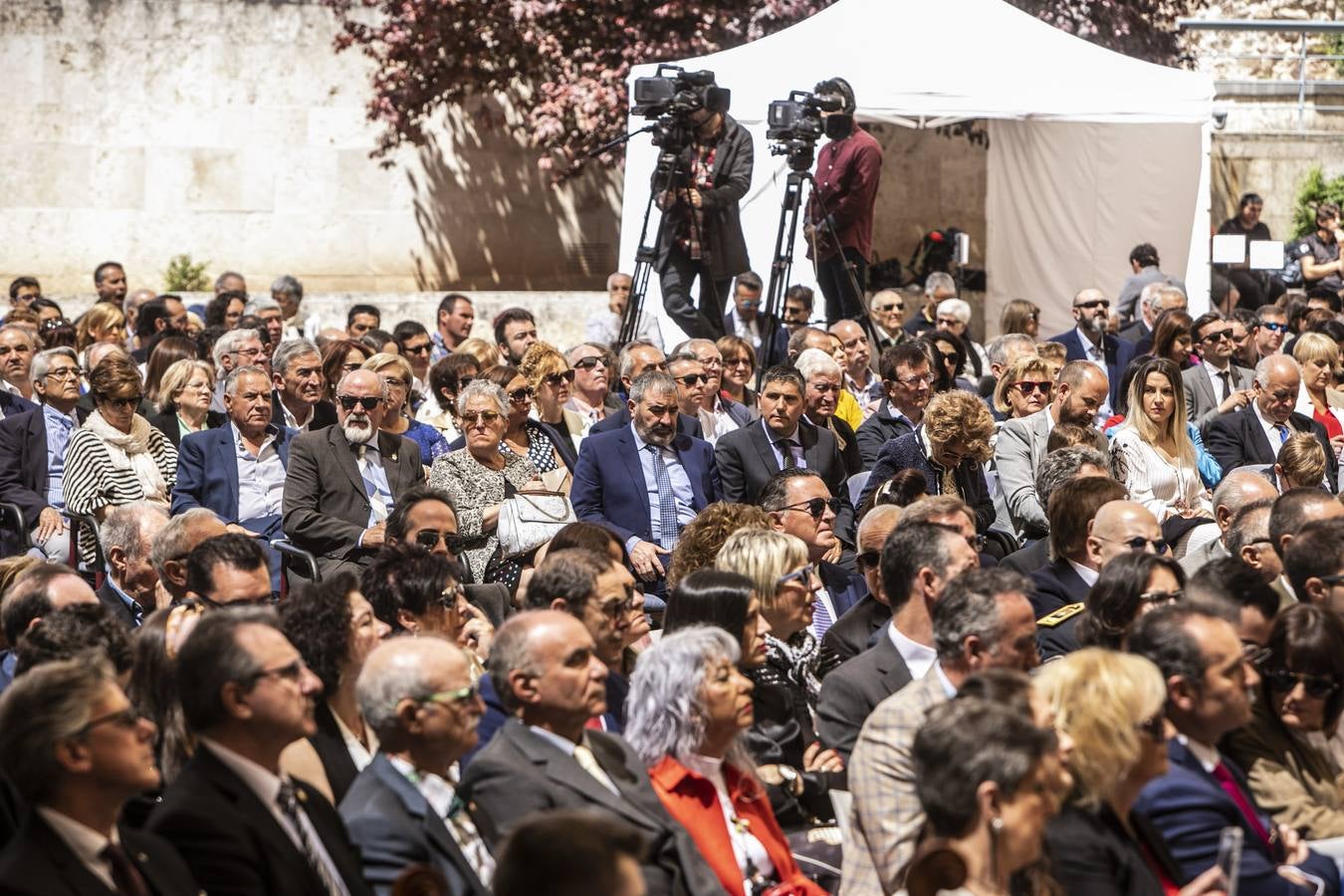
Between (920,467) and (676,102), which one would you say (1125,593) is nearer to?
(920,467)

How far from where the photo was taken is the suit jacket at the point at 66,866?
3.68 meters

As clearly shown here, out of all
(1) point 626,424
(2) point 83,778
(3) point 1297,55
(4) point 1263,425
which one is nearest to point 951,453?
(1) point 626,424

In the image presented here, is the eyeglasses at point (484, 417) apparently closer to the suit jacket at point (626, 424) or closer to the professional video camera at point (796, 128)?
the suit jacket at point (626, 424)

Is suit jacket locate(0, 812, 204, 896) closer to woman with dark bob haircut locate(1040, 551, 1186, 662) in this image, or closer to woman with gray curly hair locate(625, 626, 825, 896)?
woman with gray curly hair locate(625, 626, 825, 896)

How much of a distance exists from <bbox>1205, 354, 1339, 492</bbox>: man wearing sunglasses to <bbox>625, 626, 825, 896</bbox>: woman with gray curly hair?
514cm

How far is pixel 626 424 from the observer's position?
8914 millimetres

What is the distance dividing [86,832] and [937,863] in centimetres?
169

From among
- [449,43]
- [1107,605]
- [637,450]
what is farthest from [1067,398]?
[449,43]

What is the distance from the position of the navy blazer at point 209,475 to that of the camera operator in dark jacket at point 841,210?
17.1 feet

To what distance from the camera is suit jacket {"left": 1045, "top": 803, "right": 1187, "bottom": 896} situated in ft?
13.6

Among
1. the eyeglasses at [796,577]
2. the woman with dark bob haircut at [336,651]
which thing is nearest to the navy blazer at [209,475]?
the eyeglasses at [796,577]

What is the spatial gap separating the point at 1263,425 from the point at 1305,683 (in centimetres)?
465

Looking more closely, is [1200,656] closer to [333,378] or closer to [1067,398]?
[1067,398]

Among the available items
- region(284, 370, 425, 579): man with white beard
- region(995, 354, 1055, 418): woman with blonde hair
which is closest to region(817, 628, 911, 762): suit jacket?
region(284, 370, 425, 579): man with white beard
